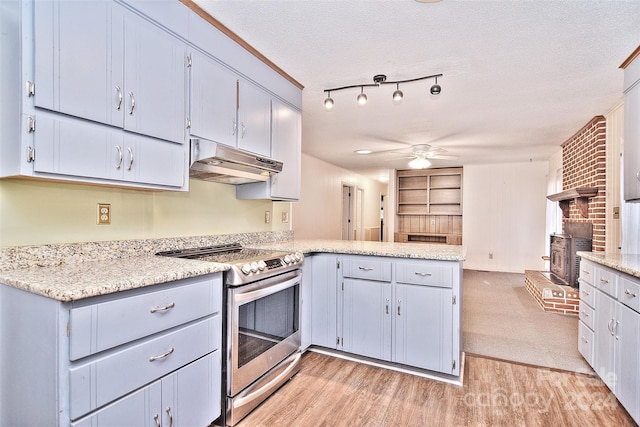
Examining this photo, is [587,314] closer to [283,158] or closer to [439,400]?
[439,400]

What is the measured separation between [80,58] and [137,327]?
1.16 meters

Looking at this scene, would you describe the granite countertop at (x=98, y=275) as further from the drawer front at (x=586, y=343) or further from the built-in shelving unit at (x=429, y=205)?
the built-in shelving unit at (x=429, y=205)

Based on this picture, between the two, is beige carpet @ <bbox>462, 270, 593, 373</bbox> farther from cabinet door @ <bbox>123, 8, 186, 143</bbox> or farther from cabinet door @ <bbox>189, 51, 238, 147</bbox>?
cabinet door @ <bbox>123, 8, 186, 143</bbox>

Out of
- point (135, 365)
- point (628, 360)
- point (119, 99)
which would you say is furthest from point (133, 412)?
point (628, 360)

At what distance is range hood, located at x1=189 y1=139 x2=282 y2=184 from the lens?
6.39ft

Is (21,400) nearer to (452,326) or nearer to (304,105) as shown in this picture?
(452,326)

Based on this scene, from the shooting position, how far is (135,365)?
4.33 feet

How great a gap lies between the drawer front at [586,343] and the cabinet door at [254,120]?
2763 millimetres

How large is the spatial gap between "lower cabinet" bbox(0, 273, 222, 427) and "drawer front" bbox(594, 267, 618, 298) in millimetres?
2392

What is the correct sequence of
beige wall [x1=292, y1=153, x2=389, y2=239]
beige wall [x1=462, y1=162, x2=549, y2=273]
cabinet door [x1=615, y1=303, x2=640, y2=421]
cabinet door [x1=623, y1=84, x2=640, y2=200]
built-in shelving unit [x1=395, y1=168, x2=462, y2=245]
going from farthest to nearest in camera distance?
built-in shelving unit [x1=395, y1=168, x2=462, y2=245], beige wall [x1=462, y1=162, x2=549, y2=273], beige wall [x1=292, y1=153, x2=389, y2=239], cabinet door [x1=623, y1=84, x2=640, y2=200], cabinet door [x1=615, y1=303, x2=640, y2=421]

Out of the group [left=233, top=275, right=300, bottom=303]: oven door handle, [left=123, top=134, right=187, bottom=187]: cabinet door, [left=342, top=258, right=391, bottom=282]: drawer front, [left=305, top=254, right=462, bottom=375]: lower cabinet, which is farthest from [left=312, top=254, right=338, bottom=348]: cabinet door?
[left=123, top=134, right=187, bottom=187]: cabinet door

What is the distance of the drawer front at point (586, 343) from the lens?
237 centimetres

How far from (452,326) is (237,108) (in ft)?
6.96

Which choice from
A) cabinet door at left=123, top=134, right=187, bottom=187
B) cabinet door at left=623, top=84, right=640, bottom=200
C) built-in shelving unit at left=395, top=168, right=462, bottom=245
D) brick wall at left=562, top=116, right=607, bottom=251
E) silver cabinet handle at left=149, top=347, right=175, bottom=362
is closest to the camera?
silver cabinet handle at left=149, top=347, right=175, bottom=362
